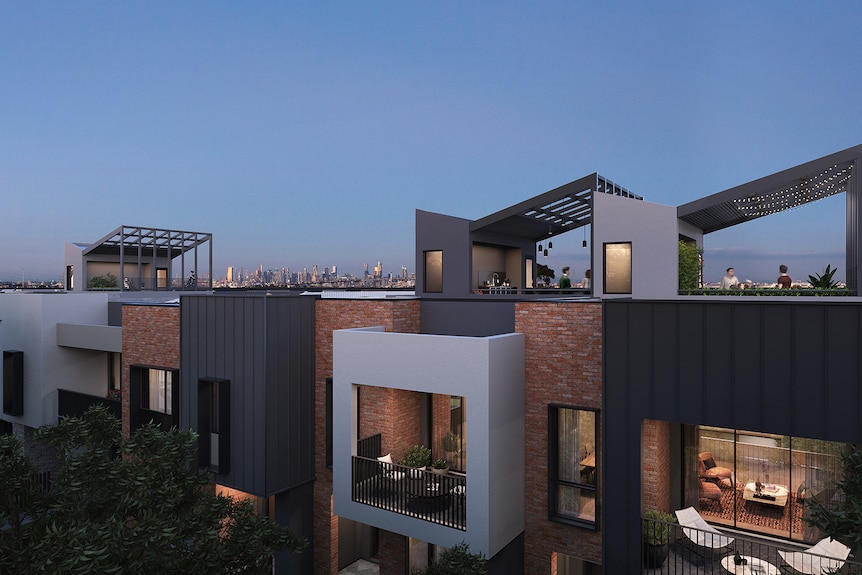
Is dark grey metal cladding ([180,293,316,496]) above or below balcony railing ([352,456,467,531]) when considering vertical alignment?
above

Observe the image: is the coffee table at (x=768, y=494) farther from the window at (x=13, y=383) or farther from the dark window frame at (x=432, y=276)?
the window at (x=13, y=383)

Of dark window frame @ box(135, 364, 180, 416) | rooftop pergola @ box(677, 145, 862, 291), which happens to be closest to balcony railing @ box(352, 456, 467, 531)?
dark window frame @ box(135, 364, 180, 416)

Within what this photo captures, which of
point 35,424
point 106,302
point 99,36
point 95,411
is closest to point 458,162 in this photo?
point 99,36

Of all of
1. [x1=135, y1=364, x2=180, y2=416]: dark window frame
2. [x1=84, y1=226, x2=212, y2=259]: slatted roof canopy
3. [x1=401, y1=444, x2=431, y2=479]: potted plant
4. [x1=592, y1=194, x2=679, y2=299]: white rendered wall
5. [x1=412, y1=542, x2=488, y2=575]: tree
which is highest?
[x1=84, y1=226, x2=212, y2=259]: slatted roof canopy

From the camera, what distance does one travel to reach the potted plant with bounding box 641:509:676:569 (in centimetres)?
805

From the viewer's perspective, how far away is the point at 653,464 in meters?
8.62

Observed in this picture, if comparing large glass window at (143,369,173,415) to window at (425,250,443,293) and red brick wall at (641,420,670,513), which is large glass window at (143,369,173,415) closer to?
window at (425,250,443,293)

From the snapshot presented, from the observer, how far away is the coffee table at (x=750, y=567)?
24.7ft

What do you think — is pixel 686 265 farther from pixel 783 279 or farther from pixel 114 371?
pixel 114 371

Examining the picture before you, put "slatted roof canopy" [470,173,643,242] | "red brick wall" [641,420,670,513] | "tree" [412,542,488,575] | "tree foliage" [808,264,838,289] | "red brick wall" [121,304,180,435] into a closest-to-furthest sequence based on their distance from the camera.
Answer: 1. "tree" [412,542,488,575]
2. "red brick wall" [641,420,670,513]
3. "red brick wall" [121,304,180,435]
4. "tree foliage" [808,264,838,289]
5. "slatted roof canopy" [470,173,643,242]

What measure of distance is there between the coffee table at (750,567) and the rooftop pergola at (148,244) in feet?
105

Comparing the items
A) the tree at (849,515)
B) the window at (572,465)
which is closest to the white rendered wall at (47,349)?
the window at (572,465)

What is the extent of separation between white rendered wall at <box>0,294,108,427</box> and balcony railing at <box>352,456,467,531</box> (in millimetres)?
13104

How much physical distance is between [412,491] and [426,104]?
4997 cm
